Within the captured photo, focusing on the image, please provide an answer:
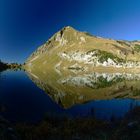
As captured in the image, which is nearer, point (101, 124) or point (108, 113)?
point (101, 124)

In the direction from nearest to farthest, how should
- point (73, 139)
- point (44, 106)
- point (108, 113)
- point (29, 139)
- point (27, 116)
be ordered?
1. point (73, 139)
2. point (29, 139)
3. point (27, 116)
4. point (108, 113)
5. point (44, 106)

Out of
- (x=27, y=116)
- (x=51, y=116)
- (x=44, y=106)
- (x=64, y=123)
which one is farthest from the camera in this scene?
(x=44, y=106)

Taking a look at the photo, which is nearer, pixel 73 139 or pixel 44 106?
pixel 73 139

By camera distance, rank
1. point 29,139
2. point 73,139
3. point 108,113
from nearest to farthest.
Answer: point 73,139
point 29,139
point 108,113

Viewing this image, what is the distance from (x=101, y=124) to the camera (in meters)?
32.4

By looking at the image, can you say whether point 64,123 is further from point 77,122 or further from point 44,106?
point 44,106

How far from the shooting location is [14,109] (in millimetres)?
47938

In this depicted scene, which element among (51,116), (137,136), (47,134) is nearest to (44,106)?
(51,116)

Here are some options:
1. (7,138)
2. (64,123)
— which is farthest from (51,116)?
(7,138)

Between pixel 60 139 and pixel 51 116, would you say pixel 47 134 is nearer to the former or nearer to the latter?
pixel 60 139

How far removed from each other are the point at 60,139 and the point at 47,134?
4.85m

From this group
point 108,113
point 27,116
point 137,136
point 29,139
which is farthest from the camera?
point 108,113

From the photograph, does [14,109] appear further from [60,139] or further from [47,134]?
[60,139]

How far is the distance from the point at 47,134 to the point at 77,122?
7.07 m
